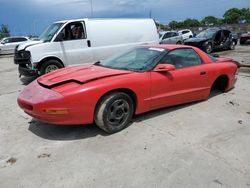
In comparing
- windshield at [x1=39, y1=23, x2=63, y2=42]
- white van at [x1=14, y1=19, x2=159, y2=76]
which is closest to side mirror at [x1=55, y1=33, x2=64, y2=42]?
white van at [x1=14, y1=19, x2=159, y2=76]

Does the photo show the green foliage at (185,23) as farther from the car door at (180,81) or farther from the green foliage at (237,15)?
the car door at (180,81)

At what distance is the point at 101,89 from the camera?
12.4 feet

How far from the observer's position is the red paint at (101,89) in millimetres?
3635

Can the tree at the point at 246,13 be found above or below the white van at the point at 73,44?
below

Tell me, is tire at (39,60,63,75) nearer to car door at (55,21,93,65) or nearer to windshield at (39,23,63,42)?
car door at (55,21,93,65)

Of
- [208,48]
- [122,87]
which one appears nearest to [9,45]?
[208,48]

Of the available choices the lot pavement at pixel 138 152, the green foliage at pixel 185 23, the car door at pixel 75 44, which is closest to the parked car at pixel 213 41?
the car door at pixel 75 44

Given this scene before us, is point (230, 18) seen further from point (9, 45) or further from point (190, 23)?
point (9, 45)

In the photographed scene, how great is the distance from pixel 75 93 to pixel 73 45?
5.15 m

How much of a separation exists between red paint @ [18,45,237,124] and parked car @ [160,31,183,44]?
583 inches

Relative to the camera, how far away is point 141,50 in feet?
16.7

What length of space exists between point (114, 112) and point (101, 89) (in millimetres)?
458

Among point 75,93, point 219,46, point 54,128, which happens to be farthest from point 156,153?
point 219,46

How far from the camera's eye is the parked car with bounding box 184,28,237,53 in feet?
52.1
